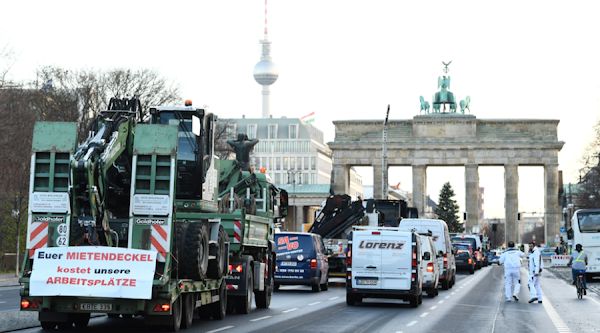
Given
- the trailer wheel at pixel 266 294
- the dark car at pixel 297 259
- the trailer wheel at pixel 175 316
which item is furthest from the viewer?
the dark car at pixel 297 259

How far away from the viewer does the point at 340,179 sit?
10950cm

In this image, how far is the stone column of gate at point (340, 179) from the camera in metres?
108

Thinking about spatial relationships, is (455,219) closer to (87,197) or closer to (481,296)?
(481,296)

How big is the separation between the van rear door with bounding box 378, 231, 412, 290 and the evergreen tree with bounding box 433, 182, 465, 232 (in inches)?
4860

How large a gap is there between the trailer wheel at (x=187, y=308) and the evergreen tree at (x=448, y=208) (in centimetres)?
13148

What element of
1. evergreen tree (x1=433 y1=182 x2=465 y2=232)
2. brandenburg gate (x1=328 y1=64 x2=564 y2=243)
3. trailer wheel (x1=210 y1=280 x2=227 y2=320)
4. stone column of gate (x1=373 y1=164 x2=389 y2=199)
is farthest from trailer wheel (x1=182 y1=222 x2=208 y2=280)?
evergreen tree (x1=433 y1=182 x2=465 y2=232)

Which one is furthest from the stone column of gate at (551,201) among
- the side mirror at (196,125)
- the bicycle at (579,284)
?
the side mirror at (196,125)

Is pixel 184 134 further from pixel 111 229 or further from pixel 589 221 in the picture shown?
pixel 589 221

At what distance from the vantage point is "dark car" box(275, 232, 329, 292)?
29203 mm

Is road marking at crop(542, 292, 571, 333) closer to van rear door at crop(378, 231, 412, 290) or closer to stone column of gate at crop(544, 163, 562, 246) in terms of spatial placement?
van rear door at crop(378, 231, 412, 290)

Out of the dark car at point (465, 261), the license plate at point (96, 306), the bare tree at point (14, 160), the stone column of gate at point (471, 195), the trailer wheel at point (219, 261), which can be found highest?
the stone column of gate at point (471, 195)

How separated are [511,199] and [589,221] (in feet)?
217

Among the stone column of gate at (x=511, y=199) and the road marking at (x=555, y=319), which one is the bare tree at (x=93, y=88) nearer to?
the road marking at (x=555, y=319)

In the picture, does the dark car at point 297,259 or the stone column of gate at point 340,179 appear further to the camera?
the stone column of gate at point 340,179
